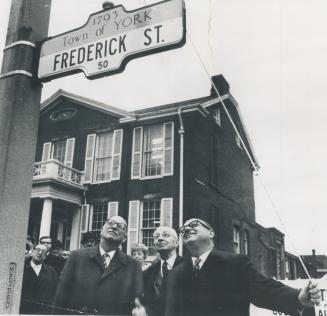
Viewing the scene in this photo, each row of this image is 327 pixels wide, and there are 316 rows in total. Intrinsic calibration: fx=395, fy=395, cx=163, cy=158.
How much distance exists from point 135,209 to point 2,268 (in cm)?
239

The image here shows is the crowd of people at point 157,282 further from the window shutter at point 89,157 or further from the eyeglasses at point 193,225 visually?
the window shutter at point 89,157


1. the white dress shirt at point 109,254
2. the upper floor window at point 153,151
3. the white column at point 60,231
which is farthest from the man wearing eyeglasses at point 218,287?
the white column at point 60,231

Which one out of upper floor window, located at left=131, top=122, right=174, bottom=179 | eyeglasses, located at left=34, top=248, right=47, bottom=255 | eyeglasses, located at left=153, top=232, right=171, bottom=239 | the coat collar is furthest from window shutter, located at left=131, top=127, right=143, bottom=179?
eyeglasses, located at left=34, top=248, right=47, bottom=255

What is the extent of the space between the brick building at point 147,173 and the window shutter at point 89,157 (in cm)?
1

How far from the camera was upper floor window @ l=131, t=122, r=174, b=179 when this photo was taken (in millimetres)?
4262

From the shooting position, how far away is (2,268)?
220cm

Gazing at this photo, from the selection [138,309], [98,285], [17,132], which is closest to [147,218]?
[98,285]

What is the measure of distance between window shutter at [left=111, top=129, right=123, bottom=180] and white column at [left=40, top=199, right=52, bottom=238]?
2.83ft

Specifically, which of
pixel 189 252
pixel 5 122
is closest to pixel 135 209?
pixel 189 252

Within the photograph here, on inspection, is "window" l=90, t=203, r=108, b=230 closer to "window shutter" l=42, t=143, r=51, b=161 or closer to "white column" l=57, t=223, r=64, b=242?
"white column" l=57, t=223, r=64, b=242

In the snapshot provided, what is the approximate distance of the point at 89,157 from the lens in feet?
16.3

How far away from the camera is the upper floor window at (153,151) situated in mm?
4262

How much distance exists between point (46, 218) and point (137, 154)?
1.31m

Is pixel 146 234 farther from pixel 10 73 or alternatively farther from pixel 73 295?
pixel 10 73
